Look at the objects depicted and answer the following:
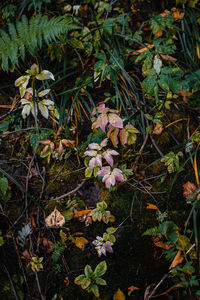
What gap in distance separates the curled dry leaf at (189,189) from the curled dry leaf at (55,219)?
85 centimetres

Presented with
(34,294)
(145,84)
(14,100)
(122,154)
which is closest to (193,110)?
(145,84)

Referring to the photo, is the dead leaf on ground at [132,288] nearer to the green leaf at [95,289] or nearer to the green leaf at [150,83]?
the green leaf at [95,289]

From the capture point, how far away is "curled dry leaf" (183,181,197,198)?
1.37m

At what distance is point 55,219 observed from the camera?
4.41 ft

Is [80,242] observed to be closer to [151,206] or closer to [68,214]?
[68,214]

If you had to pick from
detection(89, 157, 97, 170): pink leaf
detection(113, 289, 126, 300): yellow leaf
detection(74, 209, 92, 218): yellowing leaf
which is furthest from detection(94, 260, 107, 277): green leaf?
detection(89, 157, 97, 170): pink leaf

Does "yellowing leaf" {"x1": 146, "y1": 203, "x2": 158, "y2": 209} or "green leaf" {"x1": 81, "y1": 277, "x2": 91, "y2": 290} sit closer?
"green leaf" {"x1": 81, "y1": 277, "x2": 91, "y2": 290}

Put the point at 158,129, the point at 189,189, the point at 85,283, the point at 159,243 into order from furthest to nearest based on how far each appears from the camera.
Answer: the point at 158,129 < the point at 189,189 < the point at 159,243 < the point at 85,283

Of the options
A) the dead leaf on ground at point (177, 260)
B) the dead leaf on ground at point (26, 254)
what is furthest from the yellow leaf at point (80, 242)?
the dead leaf on ground at point (177, 260)

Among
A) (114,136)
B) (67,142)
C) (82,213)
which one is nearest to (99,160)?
(114,136)

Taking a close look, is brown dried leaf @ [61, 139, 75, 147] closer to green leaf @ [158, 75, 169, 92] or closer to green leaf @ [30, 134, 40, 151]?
green leaf @ [30, 134, 40, 151]

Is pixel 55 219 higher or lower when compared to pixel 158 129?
lower

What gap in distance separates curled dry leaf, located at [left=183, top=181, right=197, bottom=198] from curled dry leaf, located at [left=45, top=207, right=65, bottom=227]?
846 mm

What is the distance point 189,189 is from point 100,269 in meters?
0.77
